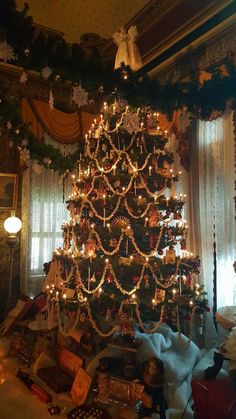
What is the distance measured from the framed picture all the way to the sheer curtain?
2.55m

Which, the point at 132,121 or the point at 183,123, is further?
the point at 183,123

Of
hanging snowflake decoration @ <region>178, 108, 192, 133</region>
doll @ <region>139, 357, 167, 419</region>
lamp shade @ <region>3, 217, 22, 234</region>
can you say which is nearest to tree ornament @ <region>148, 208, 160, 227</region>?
doll @ <region>139, 357, 167, 419</region>

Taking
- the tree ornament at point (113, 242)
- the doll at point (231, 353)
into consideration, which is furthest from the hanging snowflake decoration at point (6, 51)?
the doll at point (231, 353)

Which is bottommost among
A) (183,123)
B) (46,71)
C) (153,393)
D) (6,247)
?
(153,393)

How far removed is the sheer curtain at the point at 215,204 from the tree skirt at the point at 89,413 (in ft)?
5.78

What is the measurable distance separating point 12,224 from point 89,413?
8.88ft

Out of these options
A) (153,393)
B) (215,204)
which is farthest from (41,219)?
(153,393)

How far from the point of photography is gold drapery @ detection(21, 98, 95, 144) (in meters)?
4.68

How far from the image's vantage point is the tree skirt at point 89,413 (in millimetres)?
2129

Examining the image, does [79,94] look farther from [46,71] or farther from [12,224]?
[12,224]

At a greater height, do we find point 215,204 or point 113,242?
point 215,204

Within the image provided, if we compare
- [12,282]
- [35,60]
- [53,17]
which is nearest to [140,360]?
[35,60]

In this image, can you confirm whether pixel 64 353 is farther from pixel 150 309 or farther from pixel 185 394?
pixel 185 394

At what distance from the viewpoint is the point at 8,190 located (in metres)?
4.63
